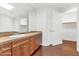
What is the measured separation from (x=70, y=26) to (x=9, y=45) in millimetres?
4311

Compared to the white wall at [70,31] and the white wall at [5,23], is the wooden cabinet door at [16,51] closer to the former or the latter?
the white wall at [5,23]

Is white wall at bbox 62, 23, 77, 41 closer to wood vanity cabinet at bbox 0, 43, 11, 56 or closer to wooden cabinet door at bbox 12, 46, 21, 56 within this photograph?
wooden cabinet door at bbox 12, 46, 21, 56

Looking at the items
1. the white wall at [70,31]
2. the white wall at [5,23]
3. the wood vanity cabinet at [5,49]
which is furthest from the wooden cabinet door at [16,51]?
the white wall at [70,31]

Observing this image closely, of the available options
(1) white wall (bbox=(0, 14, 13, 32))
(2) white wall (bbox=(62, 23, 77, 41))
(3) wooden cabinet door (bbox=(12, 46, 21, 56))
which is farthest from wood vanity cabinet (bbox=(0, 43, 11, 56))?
(2) white wall (bbox=(62, 23, 77, 41))

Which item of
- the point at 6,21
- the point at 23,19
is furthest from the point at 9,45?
the point at 23,19

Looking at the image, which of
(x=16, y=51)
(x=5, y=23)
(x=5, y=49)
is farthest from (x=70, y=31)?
(x=5, y=49)

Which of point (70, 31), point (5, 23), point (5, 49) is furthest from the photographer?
point (70, 31)

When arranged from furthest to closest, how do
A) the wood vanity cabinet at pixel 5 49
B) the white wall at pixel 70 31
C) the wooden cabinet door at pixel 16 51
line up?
the white wall at pixel 70 31
the wooden cabinet door at pixel 16 51
the wood vanity cabinet at pixel 5 49

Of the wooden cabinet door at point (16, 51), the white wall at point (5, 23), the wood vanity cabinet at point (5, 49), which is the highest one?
the white wall at point (5, 23)

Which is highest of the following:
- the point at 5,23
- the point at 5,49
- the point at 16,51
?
the point at 5,23

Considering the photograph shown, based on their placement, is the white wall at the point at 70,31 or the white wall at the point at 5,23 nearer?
the white wall at the point at 5,23

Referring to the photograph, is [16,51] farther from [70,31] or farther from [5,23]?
[70,31]

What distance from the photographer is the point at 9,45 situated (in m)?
1.71

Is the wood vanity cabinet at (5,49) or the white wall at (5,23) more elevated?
the white wall at (5,23)
